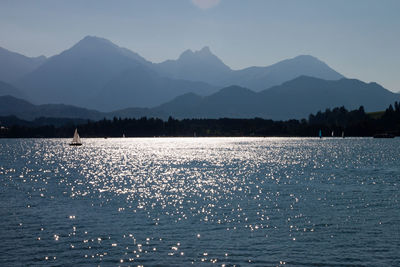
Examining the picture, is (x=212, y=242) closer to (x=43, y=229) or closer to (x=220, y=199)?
(x=43, y=229)

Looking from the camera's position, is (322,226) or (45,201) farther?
(45,201)

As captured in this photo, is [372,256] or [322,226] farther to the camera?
[322,226]

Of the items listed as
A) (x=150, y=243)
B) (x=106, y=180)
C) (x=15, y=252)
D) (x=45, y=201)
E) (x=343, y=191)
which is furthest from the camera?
(x=106, y=180)

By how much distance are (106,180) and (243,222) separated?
61933 mm

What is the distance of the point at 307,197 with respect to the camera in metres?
73.3

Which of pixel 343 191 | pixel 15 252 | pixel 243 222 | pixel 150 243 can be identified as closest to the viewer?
pixel 15 252

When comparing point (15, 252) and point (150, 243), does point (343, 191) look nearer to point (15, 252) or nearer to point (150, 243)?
point (150, 243)

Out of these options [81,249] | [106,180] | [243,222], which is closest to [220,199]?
[243,222]

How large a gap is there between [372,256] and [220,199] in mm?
35851

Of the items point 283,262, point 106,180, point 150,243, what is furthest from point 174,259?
point 106,180

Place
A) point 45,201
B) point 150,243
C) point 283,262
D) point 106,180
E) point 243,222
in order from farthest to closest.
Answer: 1. point 106,180
2. point 45,201
3. point 243,222
4. point 150,243
5. point 283,262

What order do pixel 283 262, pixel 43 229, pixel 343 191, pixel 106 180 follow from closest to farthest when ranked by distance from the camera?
pixel 283 262, pixel 43 229, pixel 343 191, pixel 106 180

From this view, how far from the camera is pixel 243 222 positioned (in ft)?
171

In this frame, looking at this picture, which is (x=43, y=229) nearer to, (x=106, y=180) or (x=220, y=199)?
(x=220, y=199)
